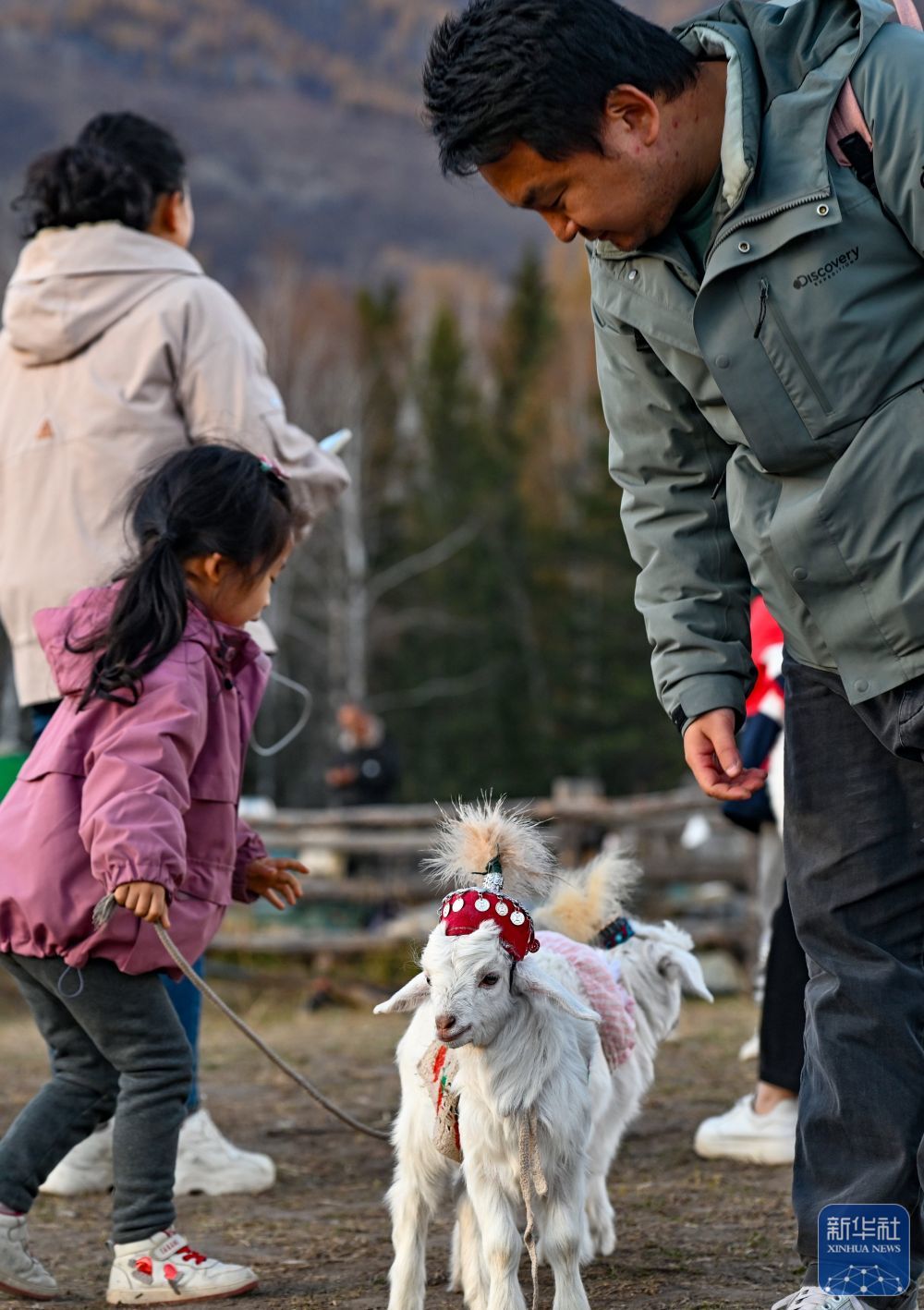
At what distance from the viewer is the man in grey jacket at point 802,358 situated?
8.12ft

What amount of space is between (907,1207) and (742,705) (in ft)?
2.89

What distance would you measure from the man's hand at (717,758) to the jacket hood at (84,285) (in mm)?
2361

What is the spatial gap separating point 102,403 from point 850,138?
2.50 meters

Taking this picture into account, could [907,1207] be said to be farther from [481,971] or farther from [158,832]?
[158,832]

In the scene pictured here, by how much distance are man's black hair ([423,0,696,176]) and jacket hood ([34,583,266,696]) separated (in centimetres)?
144

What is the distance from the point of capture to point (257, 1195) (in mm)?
4469

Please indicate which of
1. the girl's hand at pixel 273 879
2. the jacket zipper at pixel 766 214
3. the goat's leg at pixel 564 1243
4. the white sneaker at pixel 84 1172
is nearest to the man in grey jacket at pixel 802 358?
the jacket zipper at pixel 766 214

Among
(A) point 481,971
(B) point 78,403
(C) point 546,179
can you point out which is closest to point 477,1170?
(A) point 481,971

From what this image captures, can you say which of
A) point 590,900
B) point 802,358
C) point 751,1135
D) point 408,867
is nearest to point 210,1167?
point 590,900

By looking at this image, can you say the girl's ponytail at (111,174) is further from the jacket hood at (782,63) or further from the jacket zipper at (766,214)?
→ the jacket zipper at (766,214)

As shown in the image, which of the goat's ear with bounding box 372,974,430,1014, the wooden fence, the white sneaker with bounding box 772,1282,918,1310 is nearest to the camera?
the white sneaker with bounding box 772,1282,918,1310

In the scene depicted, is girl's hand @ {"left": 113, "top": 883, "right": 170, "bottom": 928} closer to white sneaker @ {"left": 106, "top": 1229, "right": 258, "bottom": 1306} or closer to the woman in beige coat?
white sneaker @ {"left": 106, "top": 1229, "right": 258, "bottom": 1306}

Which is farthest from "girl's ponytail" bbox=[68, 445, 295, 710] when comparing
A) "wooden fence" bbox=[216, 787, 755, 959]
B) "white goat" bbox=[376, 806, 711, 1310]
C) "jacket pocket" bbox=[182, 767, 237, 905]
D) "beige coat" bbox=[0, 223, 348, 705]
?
"wooden fence" bbox=[216, 787, 755, 959]

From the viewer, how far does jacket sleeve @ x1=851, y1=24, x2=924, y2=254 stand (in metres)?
2.39
